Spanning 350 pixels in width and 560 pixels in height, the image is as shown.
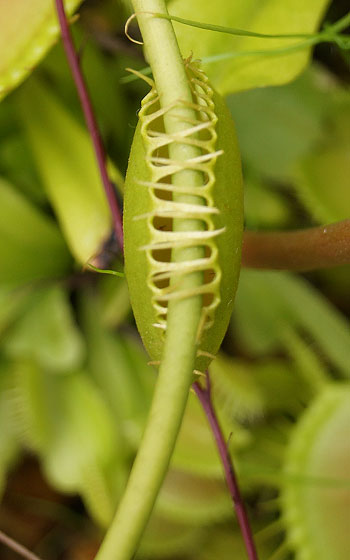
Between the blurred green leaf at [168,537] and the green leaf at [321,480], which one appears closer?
the green leaf at [321,480]

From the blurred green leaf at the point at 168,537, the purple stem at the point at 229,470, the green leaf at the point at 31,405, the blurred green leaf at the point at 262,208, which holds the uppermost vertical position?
the purple stem at the point at 229,470

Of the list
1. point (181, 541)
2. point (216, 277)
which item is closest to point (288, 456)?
point (181, 541)

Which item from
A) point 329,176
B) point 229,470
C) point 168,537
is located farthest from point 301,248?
point 168,537

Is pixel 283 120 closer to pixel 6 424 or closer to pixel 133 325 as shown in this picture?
pixel 133 325

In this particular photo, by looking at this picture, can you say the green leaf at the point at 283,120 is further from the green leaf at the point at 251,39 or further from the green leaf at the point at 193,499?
the green leaf at the point at 193,499

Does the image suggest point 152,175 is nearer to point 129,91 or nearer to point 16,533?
point 129,91

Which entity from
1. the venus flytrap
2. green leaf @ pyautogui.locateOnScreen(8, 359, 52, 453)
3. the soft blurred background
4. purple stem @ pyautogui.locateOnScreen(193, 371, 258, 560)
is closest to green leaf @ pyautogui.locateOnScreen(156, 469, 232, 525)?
the soft blurred background

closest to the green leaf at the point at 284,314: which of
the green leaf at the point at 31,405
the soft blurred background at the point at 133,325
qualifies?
the soft blurred background at the point at 133,325
